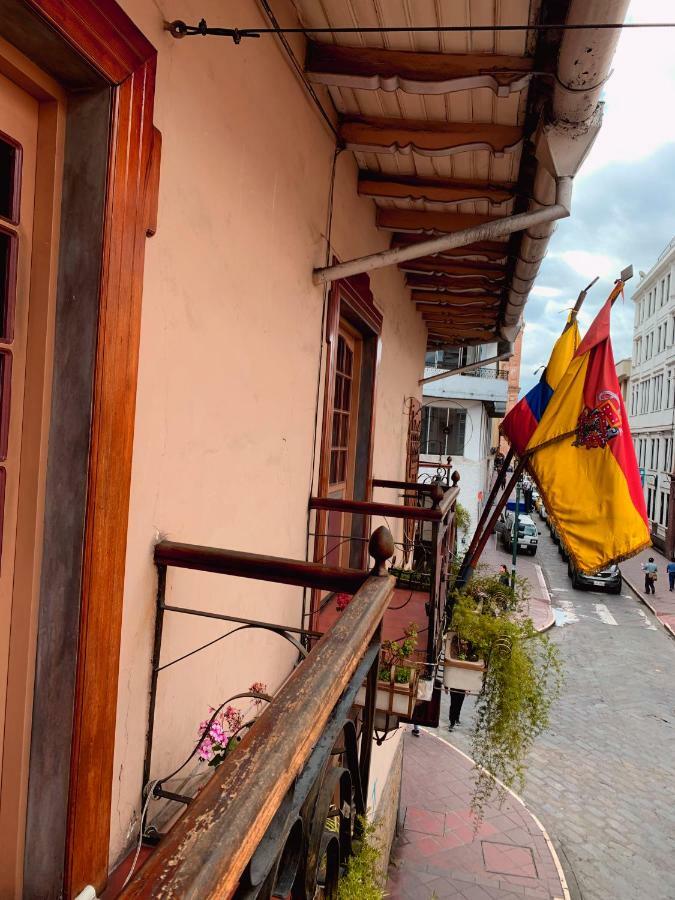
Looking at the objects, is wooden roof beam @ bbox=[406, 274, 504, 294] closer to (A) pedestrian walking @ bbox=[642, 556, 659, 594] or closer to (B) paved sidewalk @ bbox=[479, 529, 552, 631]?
(B) paved sidewalk @ bbox=[479, 529, 552, 631]

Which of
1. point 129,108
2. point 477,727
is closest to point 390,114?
point 129,108

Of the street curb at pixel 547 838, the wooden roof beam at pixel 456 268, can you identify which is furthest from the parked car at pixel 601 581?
the wooden roof beam at pixel 456 268

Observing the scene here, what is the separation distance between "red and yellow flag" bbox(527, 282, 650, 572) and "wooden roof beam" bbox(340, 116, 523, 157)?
1.69m

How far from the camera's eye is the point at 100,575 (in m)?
1.59

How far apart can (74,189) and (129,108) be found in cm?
27

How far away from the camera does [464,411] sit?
1838 centimetres

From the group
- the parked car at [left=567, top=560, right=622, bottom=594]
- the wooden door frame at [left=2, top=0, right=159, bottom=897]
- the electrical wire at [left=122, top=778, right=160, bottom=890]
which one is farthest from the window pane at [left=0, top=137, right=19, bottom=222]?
the parked car at [left=567, top=560, right=622, bottom=594]

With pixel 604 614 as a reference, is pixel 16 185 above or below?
above

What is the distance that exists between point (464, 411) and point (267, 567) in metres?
17.1

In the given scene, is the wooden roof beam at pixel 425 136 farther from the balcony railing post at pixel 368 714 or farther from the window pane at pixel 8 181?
the balcony railing post at pixel 368 714

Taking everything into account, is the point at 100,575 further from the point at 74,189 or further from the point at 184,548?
the point at 74,189

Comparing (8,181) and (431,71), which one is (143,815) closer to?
(8,181)

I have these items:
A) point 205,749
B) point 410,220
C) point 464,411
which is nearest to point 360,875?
point 205,749

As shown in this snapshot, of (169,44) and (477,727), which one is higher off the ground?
(169,44)
